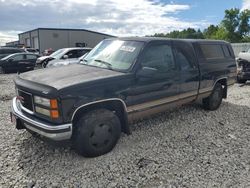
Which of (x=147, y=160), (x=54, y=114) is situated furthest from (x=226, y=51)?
(x=54, y=114)

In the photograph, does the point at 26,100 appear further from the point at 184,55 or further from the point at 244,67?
the point at 244,67

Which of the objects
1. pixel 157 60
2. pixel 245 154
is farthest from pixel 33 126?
pixel 245 154

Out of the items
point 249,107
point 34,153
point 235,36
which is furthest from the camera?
point 235,36

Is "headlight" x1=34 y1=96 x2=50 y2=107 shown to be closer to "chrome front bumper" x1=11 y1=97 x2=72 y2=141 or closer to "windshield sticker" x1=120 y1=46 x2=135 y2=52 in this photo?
"chrome front bumper" x1=11 y1=97 x2=72 y2=141

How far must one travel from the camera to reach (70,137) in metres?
3.32

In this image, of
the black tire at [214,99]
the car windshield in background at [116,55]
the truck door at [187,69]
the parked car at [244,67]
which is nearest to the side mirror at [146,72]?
the car windshield in background at [116,55]

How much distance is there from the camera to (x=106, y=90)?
11.5 feet

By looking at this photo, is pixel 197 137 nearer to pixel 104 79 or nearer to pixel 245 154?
pixel 245 154

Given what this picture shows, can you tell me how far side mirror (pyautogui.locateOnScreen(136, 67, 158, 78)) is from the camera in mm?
3928

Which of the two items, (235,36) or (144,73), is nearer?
(144,73)

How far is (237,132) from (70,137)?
3.39 metres

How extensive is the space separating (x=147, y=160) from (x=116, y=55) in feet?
6.13

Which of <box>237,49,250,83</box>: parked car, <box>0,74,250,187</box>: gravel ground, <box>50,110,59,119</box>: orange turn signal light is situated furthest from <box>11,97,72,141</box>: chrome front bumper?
<box>237,49,250,83</box>: parked car

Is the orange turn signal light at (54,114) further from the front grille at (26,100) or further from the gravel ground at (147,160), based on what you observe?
the gravel ground at (147,160)
